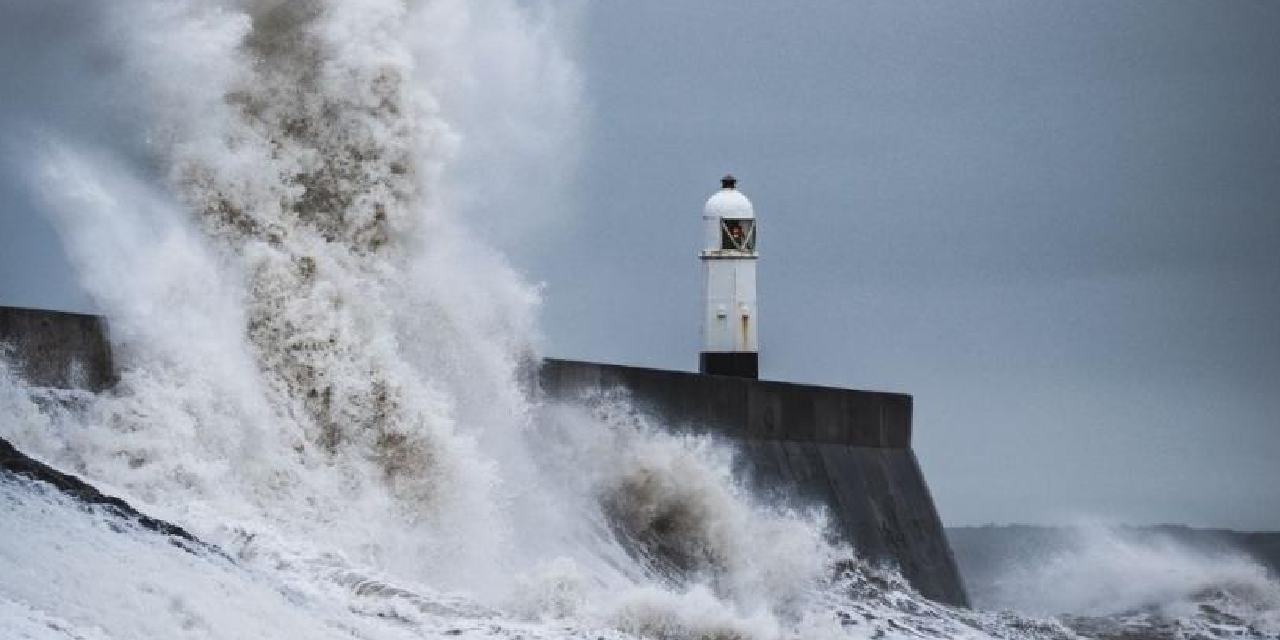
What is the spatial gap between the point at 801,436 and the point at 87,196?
6955mm

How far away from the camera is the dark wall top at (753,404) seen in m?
14.1

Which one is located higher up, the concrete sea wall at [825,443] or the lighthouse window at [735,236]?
the lighthouse window at [735,236]

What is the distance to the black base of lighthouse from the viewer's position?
18734mm

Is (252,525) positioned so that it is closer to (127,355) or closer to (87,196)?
(127,355)

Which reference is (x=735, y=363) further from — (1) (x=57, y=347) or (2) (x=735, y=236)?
(1) (x=57, y=347)

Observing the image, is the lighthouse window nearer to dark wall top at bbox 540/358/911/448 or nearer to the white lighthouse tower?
the white lighthouse tower

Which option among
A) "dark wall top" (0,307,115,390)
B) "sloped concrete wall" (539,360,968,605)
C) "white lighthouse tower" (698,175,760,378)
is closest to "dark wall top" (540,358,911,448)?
"sloped concrete wall" (539,360,968,605)

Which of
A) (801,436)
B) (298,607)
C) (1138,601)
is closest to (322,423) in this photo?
(298,607)

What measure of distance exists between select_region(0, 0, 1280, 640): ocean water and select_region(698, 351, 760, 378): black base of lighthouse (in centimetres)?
333

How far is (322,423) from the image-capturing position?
11.4m

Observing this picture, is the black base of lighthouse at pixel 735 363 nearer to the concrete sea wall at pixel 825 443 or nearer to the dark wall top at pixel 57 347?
the concrete sea wall at pixel 825 443

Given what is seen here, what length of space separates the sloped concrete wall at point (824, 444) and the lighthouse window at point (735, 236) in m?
1.59

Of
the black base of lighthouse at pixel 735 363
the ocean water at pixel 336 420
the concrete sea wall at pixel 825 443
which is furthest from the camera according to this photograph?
the black base of lighthouse at pixel 735 363

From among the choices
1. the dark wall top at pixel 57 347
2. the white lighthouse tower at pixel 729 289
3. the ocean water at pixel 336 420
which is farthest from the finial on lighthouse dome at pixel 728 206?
the dark wall top at pixel 57 347
